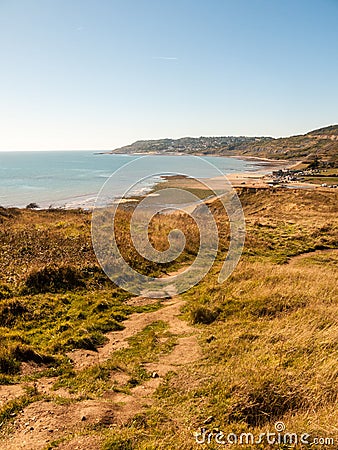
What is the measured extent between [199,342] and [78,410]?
3.82 meters

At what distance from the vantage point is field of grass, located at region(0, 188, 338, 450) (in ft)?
16.8

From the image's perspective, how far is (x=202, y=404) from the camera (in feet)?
18.2

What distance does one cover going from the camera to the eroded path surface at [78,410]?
15.5 ft

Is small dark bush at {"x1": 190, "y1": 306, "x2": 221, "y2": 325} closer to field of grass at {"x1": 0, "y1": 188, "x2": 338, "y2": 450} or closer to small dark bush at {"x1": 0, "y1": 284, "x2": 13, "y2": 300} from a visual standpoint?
field of grass at {"x1": 0, "y1": 188, "x2": 338, "y2": 450}

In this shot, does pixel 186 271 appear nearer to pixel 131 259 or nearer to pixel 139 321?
pixel 131 259

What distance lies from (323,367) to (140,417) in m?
3.47

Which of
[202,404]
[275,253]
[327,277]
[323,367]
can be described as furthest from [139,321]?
[275,253]

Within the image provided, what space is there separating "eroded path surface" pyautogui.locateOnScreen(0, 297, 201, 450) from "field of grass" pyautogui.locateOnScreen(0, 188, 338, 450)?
125 mm

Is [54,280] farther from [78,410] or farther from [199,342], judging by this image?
[78,410]

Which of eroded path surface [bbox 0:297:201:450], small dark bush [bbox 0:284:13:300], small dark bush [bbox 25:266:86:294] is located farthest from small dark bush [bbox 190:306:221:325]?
small dark bush [bbox 0:284:13:300]

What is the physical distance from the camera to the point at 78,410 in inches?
217

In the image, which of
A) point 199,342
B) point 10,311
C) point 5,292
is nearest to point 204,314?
point 199,342

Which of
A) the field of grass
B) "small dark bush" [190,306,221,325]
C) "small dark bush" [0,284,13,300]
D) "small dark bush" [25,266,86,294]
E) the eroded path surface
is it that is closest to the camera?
the eroded path surface

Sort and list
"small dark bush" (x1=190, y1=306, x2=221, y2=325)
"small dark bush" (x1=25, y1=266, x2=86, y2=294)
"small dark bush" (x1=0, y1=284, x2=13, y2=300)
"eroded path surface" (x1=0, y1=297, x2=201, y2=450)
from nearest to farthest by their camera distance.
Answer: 1. "eroded path surface" (x1=0, y1=297, x2=201, y2=450)
2. "small dark bush" (x1=190, y1=306, x2=221, y2=325)
3. "small dark bush" (x1=0, y1=284, x2=13, y2=300)
4. "small dark bush" (x1=25, y1=266, x2=86, y2=294)
